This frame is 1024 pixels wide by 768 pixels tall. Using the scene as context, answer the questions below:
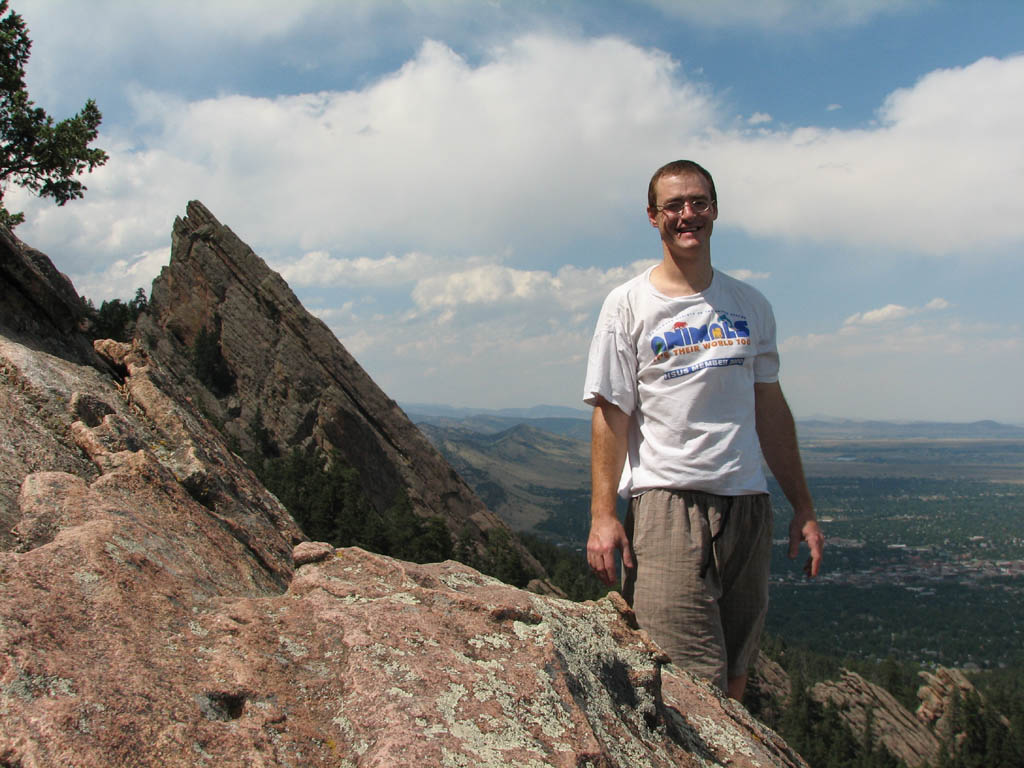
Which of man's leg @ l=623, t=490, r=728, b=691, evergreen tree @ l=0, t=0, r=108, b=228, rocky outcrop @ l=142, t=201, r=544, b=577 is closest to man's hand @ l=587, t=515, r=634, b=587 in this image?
man's leg @ l=623, t=490, r=728, b=691

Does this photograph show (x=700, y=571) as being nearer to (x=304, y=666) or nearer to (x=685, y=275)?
(x=685, y=275)

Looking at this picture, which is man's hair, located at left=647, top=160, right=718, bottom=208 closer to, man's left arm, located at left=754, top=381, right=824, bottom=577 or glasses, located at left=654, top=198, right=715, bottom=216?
glasses, located at left=654, top=198, right=715, bottom=216

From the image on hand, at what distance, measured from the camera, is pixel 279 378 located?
55.6 meters

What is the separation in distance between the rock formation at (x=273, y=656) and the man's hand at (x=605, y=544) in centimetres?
29

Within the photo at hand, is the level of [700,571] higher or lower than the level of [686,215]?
lower

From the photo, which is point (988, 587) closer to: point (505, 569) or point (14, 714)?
point (505, 569)


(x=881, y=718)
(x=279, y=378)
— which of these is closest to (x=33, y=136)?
(x=279, y=378)

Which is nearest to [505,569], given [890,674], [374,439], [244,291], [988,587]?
[374,439]

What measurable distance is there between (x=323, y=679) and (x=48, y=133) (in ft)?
84.7

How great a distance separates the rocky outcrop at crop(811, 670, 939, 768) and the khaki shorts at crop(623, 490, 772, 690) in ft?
246

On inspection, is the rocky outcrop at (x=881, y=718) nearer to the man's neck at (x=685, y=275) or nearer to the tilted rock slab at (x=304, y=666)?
the man's neck at (x=685, y=275)

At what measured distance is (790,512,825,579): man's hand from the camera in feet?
19.1

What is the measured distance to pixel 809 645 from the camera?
131m

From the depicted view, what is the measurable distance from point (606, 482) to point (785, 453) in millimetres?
1783
